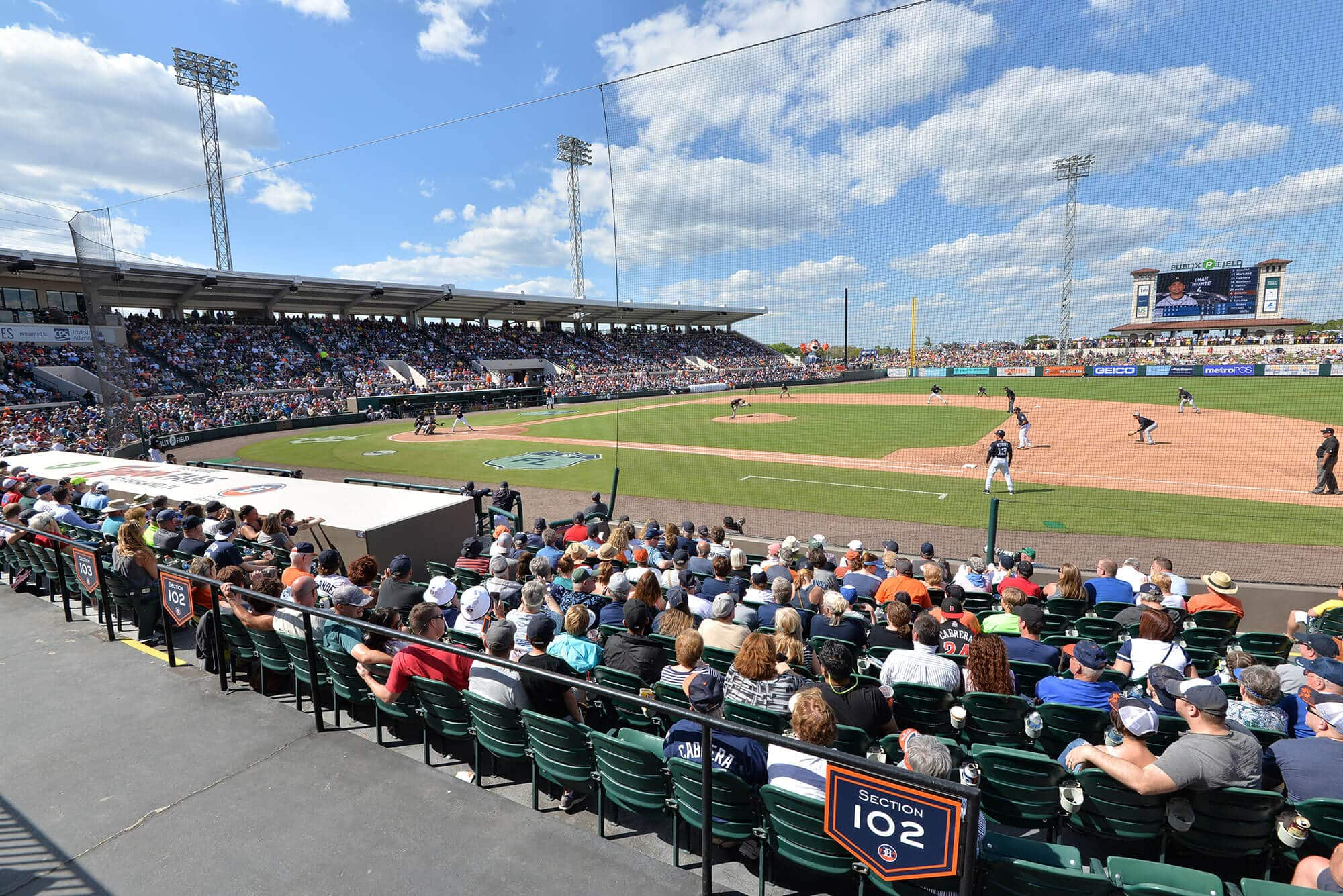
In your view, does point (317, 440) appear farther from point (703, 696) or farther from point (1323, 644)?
point (1323, 644)

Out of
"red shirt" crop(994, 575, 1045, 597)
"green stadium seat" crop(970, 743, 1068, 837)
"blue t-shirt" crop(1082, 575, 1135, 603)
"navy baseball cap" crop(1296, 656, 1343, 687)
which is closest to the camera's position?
"green stadium seat" crop(970, 743, 1068, 837)

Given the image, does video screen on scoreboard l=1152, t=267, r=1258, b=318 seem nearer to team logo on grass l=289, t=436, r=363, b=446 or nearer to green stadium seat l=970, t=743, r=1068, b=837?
green stadium seat l=970, t=743, r=1068, b=837

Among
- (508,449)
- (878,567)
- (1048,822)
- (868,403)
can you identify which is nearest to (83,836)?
(1048,822)

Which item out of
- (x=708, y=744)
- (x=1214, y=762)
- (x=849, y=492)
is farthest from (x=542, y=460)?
(x=1214, y=762)

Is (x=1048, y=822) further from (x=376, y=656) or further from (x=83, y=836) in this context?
(x=83, y=836)

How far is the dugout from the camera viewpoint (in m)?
9.59

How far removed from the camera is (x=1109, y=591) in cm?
782

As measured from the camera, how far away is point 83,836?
3861 millimetres

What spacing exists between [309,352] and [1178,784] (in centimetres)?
5838

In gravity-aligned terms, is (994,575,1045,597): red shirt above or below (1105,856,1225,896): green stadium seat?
below

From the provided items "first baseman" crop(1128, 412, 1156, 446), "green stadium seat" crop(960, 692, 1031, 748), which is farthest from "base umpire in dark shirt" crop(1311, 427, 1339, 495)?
"green stadium seat" crop(960, 692, 1031, 748)

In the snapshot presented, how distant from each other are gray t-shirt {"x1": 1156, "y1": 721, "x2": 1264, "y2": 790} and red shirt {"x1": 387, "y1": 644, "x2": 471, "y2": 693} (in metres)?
4.36

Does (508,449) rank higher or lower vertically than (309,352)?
lower

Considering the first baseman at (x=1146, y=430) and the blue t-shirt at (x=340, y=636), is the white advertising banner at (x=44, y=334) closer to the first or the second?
the blue t-shirt at (x=340, y=636)
